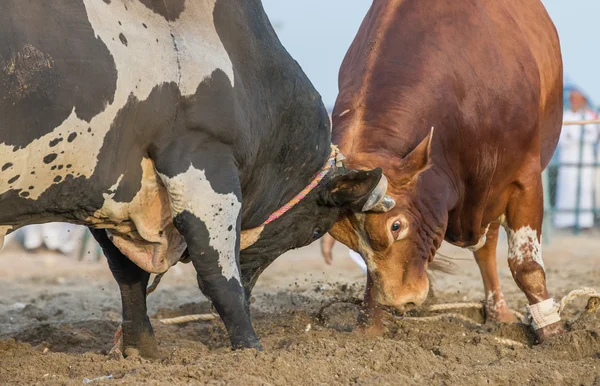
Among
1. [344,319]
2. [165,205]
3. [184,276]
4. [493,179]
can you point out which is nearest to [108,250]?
[165,205]

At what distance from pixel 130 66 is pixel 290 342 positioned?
4.99 feet

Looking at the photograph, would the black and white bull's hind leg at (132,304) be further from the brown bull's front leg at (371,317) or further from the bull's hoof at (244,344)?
the brown bull's front leg at (371,317)

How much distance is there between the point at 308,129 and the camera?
4223 millimetres

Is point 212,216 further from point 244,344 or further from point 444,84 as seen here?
point 444,84

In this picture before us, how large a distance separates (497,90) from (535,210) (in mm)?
778

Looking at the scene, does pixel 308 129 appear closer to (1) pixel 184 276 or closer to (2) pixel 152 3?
(2) pixel 152 3

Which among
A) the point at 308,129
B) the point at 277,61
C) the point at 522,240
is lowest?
the point at 522,240

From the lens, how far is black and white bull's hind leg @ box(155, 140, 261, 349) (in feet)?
11.4

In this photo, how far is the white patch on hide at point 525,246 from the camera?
523 cm

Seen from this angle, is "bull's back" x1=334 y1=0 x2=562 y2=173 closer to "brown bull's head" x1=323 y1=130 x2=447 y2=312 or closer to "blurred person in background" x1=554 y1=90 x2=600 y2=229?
"brown bull's head" x1=323 y1=130 x2=447 y2=312

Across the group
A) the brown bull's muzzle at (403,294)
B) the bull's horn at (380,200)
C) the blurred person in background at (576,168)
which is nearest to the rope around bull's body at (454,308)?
the brown bull's muzzle at (403,294)

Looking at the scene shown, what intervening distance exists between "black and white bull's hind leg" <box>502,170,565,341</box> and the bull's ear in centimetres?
128

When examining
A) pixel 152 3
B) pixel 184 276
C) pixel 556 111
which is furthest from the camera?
pixel 184 276

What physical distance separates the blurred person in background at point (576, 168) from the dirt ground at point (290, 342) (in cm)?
548
